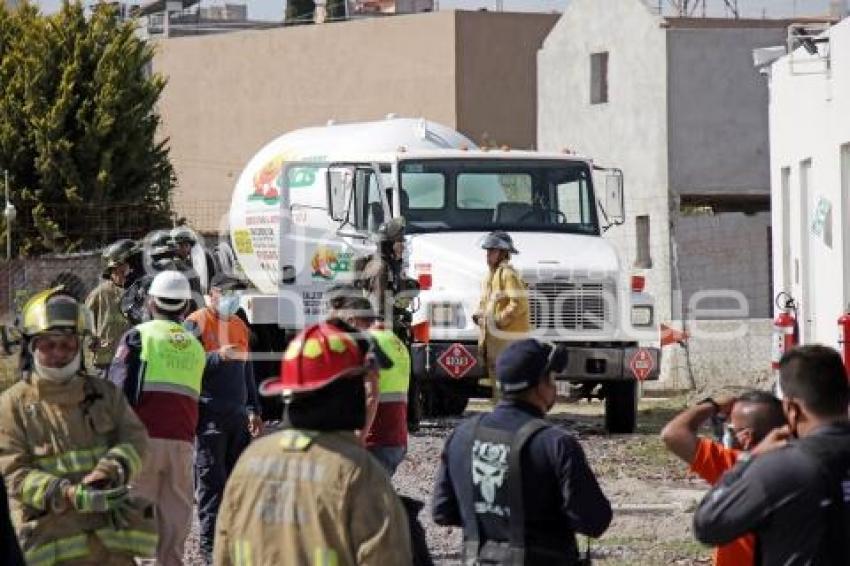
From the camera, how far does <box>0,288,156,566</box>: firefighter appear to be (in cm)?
743

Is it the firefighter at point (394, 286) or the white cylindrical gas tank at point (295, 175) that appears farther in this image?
the white cylindrical gas tank at point (295, 175)

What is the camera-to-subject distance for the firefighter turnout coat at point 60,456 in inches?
293

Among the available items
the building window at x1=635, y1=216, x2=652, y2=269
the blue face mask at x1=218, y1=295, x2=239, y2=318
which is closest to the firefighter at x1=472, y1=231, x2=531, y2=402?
the blue face mask at x1=218, y1=295, x2=239, y2=318

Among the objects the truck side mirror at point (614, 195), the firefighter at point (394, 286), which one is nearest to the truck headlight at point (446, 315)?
the firefighter at point (394, 286)

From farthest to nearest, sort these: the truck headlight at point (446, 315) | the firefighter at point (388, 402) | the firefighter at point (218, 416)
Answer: the truck headlight at point (446, 315), the firefighter at point (218, 416), the firefighter at point (388, 402)

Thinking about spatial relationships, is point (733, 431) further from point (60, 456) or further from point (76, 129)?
point (76, 129)

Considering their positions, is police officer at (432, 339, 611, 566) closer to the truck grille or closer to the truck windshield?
the truck grille

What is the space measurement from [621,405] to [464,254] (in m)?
2.18

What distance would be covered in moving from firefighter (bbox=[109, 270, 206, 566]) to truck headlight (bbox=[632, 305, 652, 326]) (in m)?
10.2

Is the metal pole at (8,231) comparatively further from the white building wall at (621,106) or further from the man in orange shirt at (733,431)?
the man in orange shirt at (733,431)

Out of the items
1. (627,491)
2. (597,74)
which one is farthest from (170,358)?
(597,74)

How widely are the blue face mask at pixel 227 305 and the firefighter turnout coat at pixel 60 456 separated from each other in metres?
4.81

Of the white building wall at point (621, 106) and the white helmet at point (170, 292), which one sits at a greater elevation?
the white building wall at point (621, 106)

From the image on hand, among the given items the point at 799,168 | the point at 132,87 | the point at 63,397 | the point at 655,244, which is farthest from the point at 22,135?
the point at 63,397
